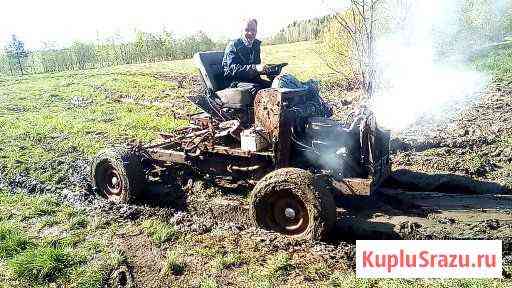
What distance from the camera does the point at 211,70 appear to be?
22.7 feet

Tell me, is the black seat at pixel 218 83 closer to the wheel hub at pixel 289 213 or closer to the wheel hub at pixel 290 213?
the wheel hub at pixel 289 213

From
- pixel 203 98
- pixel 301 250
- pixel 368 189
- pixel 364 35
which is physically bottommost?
pixel 301 250

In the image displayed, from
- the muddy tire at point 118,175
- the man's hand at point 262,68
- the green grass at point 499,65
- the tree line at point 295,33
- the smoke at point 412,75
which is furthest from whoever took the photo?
the tree line at point 295,33

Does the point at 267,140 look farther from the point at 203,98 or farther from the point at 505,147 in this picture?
the point at 505,147

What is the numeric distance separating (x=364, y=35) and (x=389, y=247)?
7.28 metres

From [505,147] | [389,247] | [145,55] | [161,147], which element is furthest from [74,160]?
[145,55]

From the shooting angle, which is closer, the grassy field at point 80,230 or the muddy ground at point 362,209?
the grassy field at point 80,230

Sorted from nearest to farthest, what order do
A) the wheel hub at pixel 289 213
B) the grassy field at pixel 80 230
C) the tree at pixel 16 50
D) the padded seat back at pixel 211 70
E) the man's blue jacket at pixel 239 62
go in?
the grassy field at pixel 80 230 < the wheel hub at pixel 289 213 < the man's blue jacket at pixel 239 62 < the padded seat back at pixel 211 70 < the tree at pixel 16 50

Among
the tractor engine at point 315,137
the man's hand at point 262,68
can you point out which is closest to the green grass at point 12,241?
the tractor engine at point 315,137

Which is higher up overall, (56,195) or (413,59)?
(413,59)

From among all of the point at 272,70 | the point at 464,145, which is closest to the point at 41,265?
the point at 272,70

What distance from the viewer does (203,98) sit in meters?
Result: 6.90

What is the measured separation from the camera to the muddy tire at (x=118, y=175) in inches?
263

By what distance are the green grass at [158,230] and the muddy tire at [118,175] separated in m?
0.74
